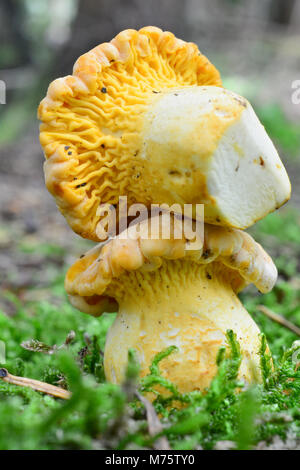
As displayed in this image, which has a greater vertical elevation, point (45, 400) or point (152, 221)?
point (152, 221)

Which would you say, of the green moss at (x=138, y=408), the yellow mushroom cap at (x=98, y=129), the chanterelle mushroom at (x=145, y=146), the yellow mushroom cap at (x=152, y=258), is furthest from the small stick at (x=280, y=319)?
the yellow mushroom cap at (x=98, y=129)

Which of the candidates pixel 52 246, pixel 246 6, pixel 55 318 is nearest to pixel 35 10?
pixel 246 6

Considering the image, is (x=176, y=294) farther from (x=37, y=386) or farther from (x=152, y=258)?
(x=37, y=386)

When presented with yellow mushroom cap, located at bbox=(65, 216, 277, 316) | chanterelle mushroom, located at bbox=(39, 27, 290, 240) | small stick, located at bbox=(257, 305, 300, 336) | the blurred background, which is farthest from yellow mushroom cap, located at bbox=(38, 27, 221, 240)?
the blurred background

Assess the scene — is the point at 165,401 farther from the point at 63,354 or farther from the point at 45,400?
the point at 63,354

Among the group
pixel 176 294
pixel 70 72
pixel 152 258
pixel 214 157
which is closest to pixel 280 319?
pixel 176 294

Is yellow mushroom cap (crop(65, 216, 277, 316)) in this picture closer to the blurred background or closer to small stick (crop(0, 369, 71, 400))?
small stick (crop(0, 369, 71, 400))
